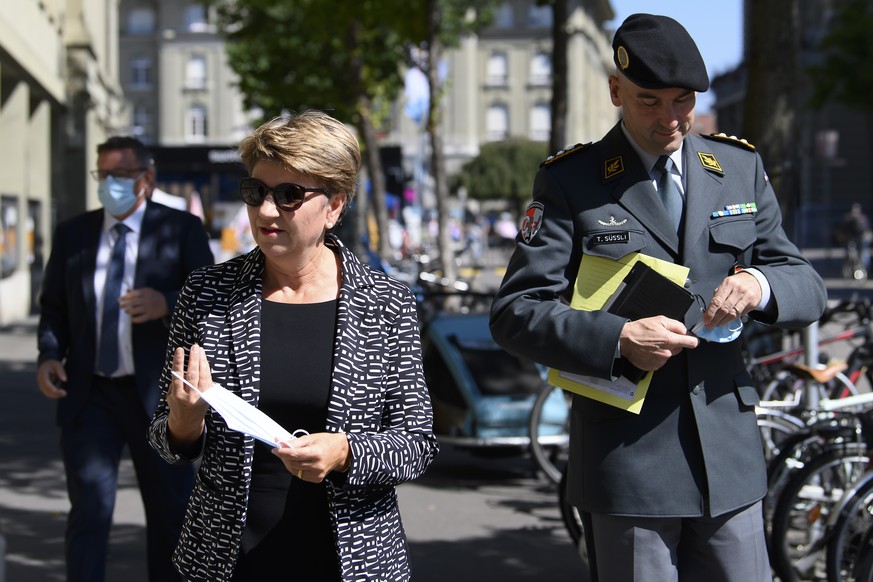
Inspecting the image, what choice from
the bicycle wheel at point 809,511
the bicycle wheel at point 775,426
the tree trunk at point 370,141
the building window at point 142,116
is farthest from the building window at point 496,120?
the bicycle wheel at point 809,511

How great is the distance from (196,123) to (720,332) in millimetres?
83073

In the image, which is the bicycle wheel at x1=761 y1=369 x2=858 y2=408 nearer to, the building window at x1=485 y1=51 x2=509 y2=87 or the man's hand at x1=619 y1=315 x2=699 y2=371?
the man's hand at x1=619 y1=315 x2=699 y2=371

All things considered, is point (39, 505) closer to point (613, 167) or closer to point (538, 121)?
point (613, 167)

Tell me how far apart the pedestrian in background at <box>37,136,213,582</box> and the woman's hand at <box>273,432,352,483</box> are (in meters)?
2.46

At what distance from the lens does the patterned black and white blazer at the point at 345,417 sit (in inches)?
117

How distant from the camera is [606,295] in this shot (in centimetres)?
317

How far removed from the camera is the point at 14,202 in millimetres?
22172

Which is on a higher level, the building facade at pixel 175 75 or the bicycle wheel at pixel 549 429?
the building facade at pixel 175 75

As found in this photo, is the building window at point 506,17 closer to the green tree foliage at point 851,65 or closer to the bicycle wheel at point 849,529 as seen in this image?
the green tree foliage at point 851,65

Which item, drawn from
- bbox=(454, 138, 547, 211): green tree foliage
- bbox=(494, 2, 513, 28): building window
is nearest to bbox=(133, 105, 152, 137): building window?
bbox=(454, 138, 547, 211): green tree foliage

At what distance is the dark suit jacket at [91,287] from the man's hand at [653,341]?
2.65 meters

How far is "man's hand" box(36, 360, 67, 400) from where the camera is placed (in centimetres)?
518

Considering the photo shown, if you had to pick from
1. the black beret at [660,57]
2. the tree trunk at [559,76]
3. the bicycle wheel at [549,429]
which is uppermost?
the tree trunk at [559,76]

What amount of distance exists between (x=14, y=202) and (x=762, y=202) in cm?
2046
